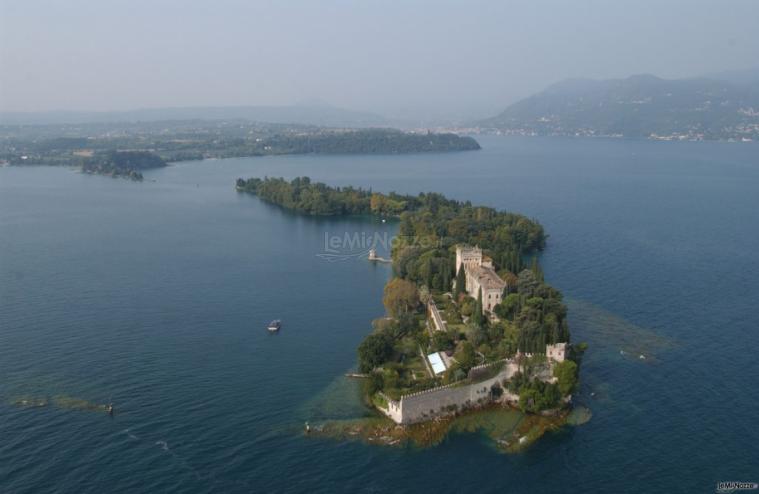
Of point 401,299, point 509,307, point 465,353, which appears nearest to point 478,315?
point 509,307

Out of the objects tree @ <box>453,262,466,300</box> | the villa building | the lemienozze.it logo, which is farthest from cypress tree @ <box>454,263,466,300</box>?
the lemienozze.it logo

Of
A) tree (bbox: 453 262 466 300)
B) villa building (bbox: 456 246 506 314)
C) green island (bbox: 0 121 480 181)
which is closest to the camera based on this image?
villa building (bbox: 456 246 506 314)

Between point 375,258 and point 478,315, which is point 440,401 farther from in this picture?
point 375,258

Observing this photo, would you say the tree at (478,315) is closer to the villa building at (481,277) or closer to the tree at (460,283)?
the villa building at (481,277)

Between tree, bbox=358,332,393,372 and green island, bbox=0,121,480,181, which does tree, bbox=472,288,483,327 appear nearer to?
tree, bbox=358,332,393,372

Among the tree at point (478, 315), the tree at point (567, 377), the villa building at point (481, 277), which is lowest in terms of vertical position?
the tree at point (567, 377)

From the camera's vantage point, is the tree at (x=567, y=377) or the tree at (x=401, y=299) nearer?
the tree at (x=567, y=377)

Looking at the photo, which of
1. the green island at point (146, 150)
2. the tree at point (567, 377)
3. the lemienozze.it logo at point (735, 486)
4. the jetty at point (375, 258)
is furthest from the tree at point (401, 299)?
the green island at point (146, 150)
